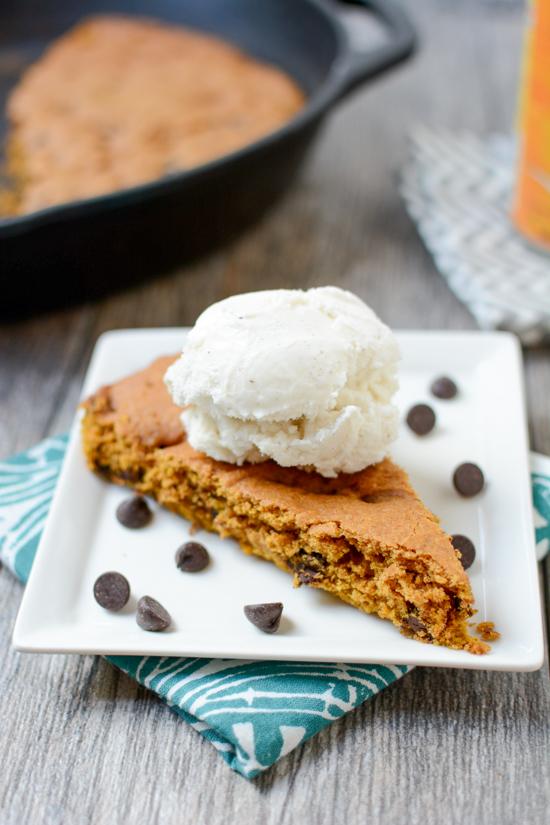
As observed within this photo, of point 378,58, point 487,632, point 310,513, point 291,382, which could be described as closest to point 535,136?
point 378,58

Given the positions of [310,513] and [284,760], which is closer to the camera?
[284,760]

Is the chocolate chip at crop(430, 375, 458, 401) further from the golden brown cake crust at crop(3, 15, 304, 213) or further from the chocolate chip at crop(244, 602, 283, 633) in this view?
the golden brown cake crust at crop(3, 15, 304, 213)

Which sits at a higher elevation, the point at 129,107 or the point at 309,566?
the point at 309,566

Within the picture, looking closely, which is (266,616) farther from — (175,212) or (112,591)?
(175,212)

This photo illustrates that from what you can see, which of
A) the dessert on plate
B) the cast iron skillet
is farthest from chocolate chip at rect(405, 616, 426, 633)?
the cast iron skillet

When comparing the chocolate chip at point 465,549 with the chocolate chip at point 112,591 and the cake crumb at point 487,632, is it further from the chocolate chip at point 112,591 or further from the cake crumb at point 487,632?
the chocolate chip at point 112,591

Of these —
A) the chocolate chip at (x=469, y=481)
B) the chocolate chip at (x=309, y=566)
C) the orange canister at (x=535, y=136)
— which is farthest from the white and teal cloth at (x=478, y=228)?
the chocolate chip at (x=309, y=566)

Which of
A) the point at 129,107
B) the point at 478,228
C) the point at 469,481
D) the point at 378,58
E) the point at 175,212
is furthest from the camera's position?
the point at 129,107

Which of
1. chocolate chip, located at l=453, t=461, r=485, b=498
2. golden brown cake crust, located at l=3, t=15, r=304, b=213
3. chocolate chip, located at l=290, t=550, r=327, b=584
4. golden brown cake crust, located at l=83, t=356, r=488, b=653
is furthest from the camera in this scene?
golden brown cake crust, located at l=3, t=15, r=304, b=213

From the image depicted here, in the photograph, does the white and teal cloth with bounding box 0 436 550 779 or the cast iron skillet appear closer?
the white and teal cloth with bounding box 0 436 550 779
